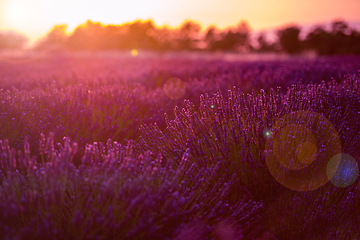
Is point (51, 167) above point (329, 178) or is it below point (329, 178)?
above

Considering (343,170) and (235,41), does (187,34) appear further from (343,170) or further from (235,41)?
(343,170)

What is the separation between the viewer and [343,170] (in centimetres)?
242

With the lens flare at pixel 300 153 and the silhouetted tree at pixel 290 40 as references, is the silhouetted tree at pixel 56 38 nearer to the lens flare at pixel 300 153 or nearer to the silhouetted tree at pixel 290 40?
the silhouetted tree at pixel 290 40

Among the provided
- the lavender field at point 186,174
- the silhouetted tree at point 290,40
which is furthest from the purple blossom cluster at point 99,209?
the silhouetted tree at point 290,40

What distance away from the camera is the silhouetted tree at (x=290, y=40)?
27344 mm

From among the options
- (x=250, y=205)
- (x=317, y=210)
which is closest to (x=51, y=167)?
(x=250, y=205)

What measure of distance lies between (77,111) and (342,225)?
8.84 ft

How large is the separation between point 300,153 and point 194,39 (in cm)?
4029

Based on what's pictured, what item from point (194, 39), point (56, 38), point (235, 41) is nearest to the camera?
point (235, 41)

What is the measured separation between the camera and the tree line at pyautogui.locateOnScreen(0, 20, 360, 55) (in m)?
23.4

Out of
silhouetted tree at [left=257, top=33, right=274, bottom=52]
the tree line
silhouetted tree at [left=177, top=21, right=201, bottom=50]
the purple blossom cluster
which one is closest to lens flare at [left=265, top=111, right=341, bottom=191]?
the purple blossom cluster

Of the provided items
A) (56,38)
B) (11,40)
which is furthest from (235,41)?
(11,40)

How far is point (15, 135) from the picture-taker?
2.95 meters

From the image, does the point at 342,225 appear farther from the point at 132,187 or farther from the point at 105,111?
the point at 105,111
